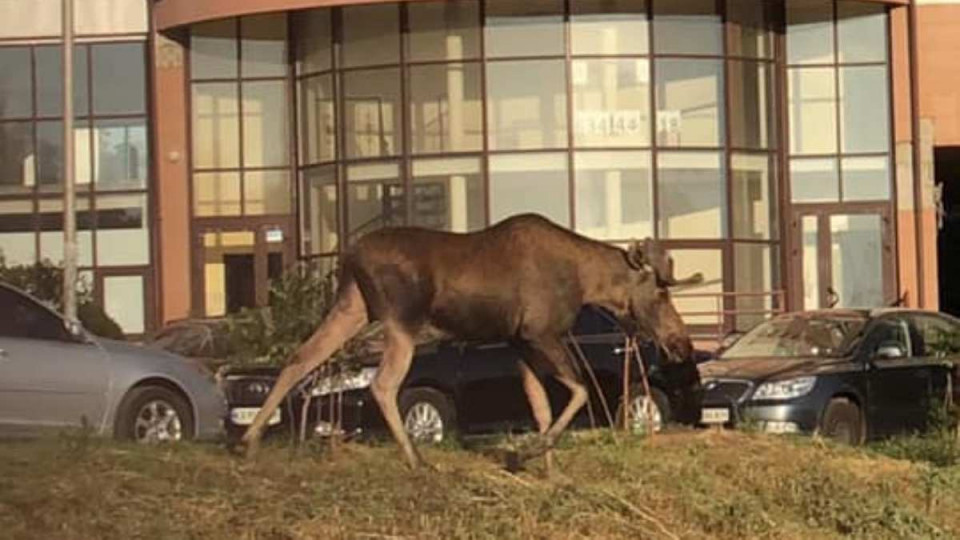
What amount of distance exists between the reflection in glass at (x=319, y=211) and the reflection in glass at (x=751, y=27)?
7.91m

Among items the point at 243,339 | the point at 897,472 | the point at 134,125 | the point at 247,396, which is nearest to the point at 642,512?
the point at 897,472

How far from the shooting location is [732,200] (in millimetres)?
30984

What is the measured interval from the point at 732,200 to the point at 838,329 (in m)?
14.1

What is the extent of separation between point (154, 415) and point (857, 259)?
21.4 metres

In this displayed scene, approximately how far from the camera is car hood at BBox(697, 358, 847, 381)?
15898mm

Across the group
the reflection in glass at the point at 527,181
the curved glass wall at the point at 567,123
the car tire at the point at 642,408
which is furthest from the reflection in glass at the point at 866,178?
Result: the car tire at the point at 642,408

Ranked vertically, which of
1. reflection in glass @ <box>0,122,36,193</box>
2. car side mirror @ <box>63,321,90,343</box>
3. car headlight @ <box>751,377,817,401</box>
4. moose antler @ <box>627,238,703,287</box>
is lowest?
car headlight @ <box>751,377,817,401</box>

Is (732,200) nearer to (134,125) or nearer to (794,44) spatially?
(794,44)

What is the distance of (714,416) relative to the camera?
51.7ft

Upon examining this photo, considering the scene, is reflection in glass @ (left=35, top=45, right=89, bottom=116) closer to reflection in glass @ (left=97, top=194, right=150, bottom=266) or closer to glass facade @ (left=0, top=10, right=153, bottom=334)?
glass facade @ (left=0, top=10, right=153, bottom=334)

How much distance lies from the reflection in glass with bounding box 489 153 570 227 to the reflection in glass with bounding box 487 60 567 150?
0.78 feet

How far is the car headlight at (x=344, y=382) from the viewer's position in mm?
12734

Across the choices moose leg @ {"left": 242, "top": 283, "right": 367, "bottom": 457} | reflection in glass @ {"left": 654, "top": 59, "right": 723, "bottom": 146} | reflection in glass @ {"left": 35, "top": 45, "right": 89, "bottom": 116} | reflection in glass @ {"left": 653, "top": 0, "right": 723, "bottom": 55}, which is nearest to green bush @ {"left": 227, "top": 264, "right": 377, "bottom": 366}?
moose leg @ {"left": 242, "top": 283, "right": 367, "bottom": 457}

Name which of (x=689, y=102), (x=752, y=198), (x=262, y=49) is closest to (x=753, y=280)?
(x=752, y=198)
